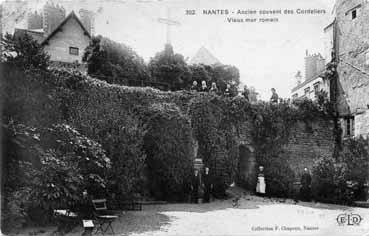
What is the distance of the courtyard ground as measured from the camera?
301 inches

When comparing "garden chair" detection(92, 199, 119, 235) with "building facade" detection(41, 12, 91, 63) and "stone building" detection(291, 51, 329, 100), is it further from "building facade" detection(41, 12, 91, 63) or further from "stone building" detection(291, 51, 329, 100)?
"stone building" detection(291, 51, 329, 100)

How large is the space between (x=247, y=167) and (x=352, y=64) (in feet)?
18.2

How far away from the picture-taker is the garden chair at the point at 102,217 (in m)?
7.39

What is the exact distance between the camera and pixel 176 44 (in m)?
9.77

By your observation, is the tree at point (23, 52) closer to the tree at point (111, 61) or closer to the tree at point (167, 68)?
the tree at point (111, 61)

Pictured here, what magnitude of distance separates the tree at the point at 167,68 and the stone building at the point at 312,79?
5.23 meters

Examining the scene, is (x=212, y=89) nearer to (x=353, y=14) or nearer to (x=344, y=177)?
(x=344, y=177)

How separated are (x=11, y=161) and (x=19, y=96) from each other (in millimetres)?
1454

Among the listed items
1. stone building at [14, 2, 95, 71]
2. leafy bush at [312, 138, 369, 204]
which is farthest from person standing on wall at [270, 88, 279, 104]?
stone building at [14, 2, 95, 71]

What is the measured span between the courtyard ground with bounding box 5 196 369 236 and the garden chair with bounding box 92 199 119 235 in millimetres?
179

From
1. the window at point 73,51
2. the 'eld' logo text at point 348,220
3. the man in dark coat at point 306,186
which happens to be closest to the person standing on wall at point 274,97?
the man in dark coat at point 306,186

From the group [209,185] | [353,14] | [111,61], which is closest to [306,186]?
[209,185]

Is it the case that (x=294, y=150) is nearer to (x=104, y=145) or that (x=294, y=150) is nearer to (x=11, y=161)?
(x=104, y=145)

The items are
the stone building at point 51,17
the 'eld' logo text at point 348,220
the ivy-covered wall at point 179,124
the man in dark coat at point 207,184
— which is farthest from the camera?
the stone building at point 51,17
